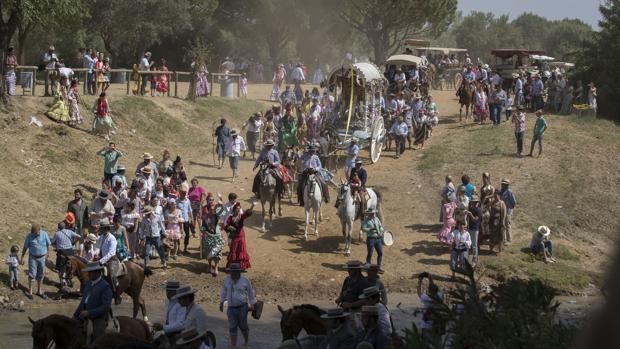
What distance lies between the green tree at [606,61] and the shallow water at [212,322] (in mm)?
22960

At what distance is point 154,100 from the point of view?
112 ft

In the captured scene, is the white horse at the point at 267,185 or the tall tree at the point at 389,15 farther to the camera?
the tall tree at the point at 389,15

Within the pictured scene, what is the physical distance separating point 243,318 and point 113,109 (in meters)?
19.3

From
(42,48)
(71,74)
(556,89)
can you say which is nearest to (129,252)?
(71,74)

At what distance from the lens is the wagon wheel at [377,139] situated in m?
30.1

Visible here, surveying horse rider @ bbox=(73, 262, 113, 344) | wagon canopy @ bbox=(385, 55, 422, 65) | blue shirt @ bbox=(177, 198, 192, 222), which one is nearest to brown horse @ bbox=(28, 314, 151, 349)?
horse rider @ bbox=(73, 262, 113, 344)

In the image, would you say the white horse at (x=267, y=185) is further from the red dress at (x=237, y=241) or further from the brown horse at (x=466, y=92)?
the brown horse at (x=466, y=92)

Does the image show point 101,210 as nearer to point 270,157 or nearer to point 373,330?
point 270,157

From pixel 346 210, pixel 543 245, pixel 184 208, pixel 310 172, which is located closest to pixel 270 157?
pixel 310 172

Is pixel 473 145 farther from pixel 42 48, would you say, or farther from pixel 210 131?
pixel 42 48

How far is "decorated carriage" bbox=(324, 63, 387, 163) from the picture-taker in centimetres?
2975

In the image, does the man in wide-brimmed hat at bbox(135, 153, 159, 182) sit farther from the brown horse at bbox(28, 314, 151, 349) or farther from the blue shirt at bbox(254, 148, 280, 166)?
the brown horse at bbox(28, 314, 151, 349)

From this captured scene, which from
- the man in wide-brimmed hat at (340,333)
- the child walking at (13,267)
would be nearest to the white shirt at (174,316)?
the man in wide-brimmed hat at (340,333)

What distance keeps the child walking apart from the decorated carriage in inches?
532
